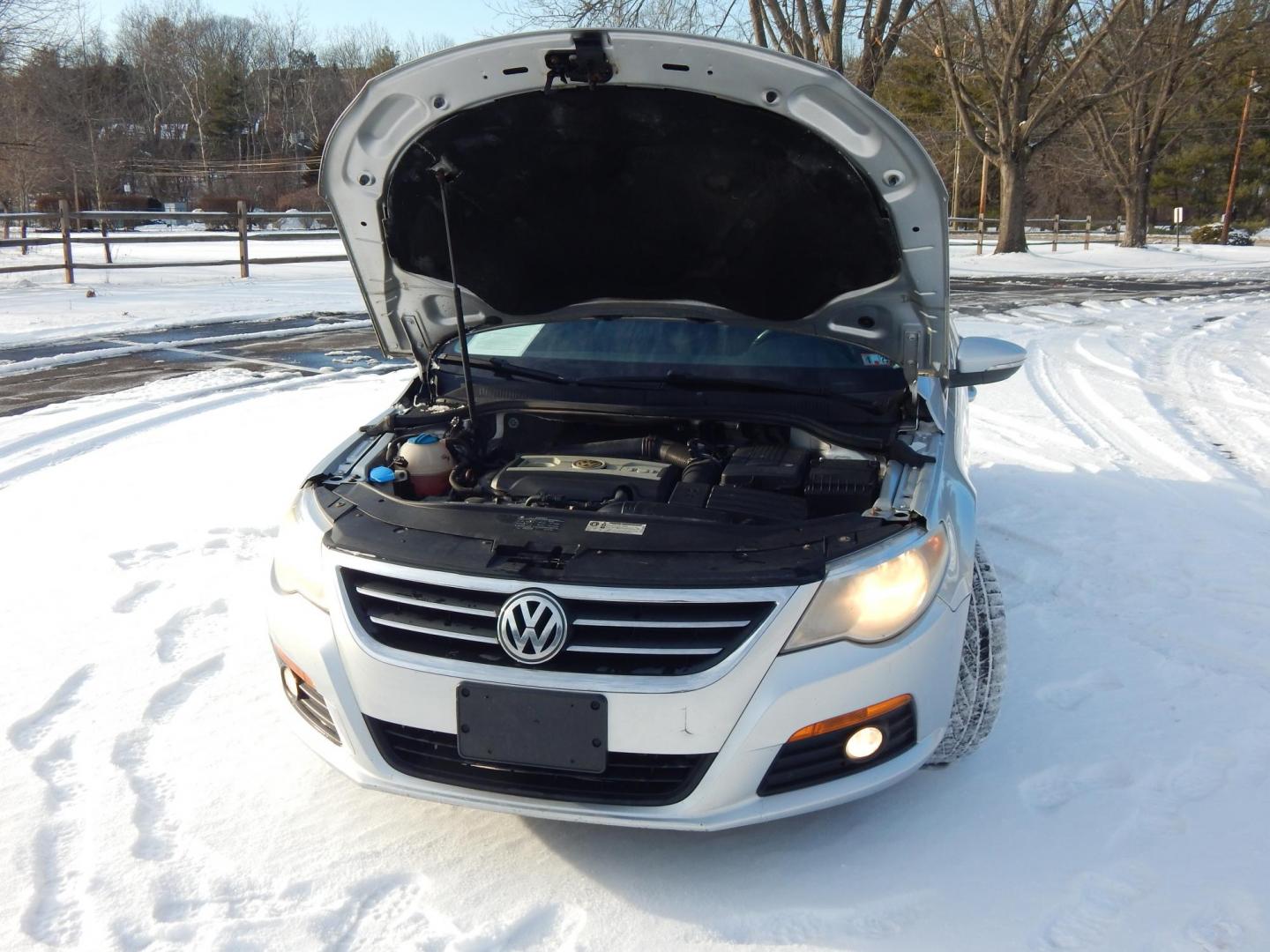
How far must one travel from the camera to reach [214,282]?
18.2 m

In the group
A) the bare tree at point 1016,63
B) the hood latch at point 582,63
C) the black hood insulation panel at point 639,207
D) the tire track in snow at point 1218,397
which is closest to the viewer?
the hood latch at point 582,63

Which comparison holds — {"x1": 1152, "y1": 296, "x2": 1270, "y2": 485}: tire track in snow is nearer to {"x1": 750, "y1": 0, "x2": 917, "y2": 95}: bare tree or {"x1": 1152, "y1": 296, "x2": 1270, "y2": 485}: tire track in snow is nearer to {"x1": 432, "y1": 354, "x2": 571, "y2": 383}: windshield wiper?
{"x1": 432, "y1": 354, "x2": 571, "y2": 383}: windshield wiper

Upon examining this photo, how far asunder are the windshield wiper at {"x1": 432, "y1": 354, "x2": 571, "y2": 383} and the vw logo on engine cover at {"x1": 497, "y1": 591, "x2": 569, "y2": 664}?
4.48 ft

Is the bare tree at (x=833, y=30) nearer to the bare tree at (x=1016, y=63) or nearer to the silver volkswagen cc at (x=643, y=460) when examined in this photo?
the bare tree at (x=1016, y=63)

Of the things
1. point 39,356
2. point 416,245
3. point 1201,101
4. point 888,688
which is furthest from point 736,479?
point 1201,101

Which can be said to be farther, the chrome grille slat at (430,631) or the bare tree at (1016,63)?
the bare tree at (1016,63)

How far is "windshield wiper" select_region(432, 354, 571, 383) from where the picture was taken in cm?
Result: 353

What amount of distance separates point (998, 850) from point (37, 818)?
2.44 m

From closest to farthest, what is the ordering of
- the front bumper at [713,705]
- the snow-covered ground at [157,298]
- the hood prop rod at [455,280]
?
the front bumper at [713,705]
the hood prop rod at [455,280]
the snow-covered ground at [157,298]

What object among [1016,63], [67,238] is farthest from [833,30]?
[67,238]

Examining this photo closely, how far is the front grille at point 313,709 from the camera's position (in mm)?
2498

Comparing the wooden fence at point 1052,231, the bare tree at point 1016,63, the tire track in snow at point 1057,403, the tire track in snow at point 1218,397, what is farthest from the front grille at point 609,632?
the wooden fence at point 1052,231

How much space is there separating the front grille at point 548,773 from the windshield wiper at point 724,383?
4.84 ft

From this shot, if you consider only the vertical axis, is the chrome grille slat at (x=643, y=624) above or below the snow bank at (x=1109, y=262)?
below
